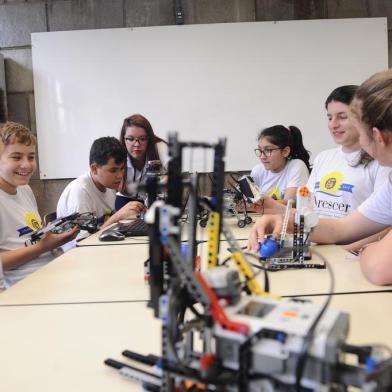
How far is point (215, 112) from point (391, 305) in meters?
2.77

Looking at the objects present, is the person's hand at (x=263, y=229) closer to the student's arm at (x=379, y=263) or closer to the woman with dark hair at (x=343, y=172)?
the student's arm at (x=379, y=263)

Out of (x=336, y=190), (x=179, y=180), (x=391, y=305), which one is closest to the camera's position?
(x=179, y=180)

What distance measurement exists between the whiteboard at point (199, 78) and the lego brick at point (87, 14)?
105 mm

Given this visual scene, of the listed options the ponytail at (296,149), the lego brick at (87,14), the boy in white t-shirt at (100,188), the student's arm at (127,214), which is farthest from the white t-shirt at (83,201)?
the lego brick at (87,14)

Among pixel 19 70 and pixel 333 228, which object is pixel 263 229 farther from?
pixel 19 70

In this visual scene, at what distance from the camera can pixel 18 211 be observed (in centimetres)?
178

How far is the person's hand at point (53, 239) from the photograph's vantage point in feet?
5.25

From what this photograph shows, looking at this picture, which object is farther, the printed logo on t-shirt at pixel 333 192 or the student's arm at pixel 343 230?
the printed logo on t-shirt at pixel 333 192

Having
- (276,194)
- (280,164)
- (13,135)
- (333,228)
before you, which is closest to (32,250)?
(13,135)

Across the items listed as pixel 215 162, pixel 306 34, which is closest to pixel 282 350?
pixel 215 162

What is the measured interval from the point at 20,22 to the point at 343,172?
315 cm

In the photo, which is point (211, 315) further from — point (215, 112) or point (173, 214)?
point (215, 112)

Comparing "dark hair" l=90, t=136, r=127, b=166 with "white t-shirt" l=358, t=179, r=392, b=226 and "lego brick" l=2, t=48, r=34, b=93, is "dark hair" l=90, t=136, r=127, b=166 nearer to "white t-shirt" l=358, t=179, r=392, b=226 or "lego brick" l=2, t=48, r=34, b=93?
"white t-shirt" l=358, t=179, r=392, b=226

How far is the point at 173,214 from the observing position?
19.0 inches
